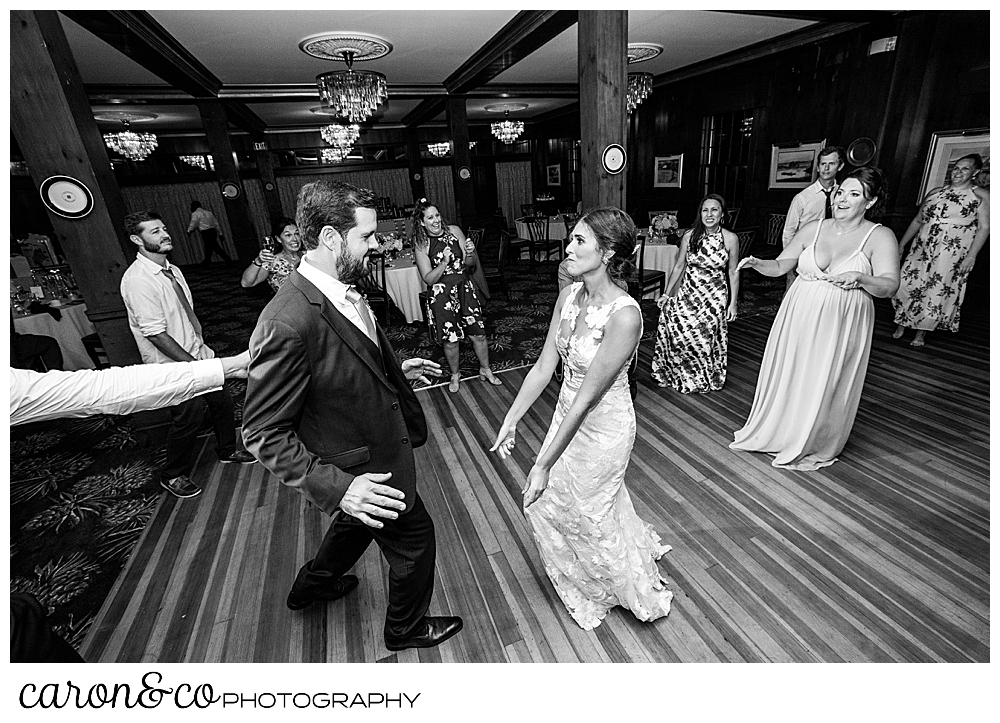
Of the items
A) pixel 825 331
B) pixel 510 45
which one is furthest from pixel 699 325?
pixel 510 45

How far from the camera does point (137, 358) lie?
335 centimetres

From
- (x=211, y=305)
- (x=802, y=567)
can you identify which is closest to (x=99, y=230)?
(x=802, y=567)

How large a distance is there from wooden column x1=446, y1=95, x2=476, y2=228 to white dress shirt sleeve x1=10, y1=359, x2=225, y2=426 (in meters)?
8.54

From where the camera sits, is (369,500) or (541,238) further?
(541,238)

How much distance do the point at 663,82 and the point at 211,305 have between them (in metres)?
8.95

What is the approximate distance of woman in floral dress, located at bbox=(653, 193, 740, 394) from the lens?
3.55 meters

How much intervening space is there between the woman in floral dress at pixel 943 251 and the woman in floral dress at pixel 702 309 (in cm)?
203

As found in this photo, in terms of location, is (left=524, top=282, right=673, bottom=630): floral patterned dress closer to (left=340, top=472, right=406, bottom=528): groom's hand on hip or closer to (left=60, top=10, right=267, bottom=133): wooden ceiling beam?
(left=340, top=472, right=406, bottom=528): groom's hand on hip

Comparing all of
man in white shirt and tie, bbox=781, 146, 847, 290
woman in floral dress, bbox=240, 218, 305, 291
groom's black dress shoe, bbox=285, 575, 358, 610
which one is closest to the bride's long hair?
groom's black dress shoe, bbox=285, 575, 358, 610

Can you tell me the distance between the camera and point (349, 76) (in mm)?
5254

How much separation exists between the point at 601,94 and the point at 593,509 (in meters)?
3.37

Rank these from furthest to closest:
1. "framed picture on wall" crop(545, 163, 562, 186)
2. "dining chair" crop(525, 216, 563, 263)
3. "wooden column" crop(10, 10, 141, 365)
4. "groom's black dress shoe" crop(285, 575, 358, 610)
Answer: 1. "framed picture on wall" crop(545, 163, 562, 186)
2. "dining chair" crop(525, 216, 563, 263)
3. "wooden column" crop(10, 10, 141, 365)
4. "groom's black dress shoe" crop(285, 575, 358, 610)

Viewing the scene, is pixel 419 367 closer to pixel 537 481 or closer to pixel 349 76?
pixel 537 481

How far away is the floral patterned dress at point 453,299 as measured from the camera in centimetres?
377
